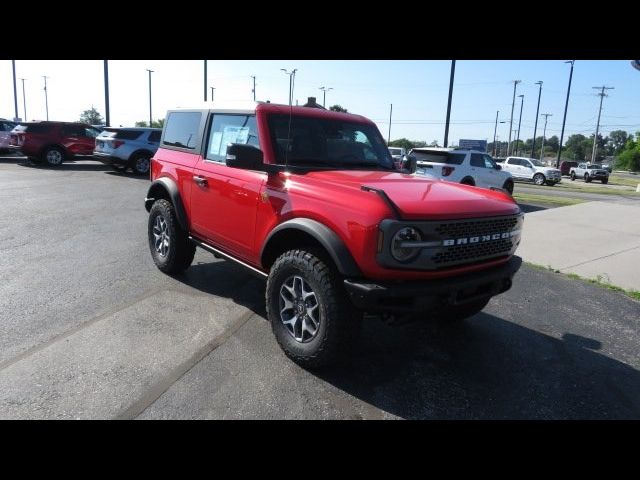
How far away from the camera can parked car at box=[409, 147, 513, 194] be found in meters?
13.0

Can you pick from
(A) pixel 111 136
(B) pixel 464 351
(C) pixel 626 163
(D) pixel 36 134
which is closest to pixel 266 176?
(B) pixel 464 351

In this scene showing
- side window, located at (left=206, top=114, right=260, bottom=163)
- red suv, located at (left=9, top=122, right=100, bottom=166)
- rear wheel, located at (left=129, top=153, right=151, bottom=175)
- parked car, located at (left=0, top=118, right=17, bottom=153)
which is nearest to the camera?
side window, located at (left=206, top=114, right=260, bottom=163)

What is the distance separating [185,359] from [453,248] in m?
2.15

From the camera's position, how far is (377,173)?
410 centimetres

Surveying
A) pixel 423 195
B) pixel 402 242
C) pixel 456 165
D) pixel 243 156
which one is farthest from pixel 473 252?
pixel 456 165

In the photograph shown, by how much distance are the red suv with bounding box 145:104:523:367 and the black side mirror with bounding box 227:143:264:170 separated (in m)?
0.01

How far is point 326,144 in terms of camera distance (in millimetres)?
4285

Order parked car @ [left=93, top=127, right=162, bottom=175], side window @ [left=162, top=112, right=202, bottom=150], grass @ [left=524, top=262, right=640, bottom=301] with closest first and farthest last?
side window @ [left=162, top=112, right=202, bottom=150]
grass @ [left=524, top=262, right=640, bottom=301]
parked car @ [left=93, top=127, right=162, bottom=175]

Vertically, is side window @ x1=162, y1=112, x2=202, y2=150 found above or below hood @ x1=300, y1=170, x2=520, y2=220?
above

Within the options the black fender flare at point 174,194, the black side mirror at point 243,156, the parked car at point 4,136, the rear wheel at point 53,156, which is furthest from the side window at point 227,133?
the parked car at point 4,136

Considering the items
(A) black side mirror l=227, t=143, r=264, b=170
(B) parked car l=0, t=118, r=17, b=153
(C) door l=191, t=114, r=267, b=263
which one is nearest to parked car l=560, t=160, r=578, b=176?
(B) parked car l=0, t=118, r=17, b=153

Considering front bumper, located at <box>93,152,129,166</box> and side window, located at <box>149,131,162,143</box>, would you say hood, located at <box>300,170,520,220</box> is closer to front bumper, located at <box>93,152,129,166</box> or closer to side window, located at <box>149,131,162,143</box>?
front bumper, located at <box>93,152,129,166</box>
